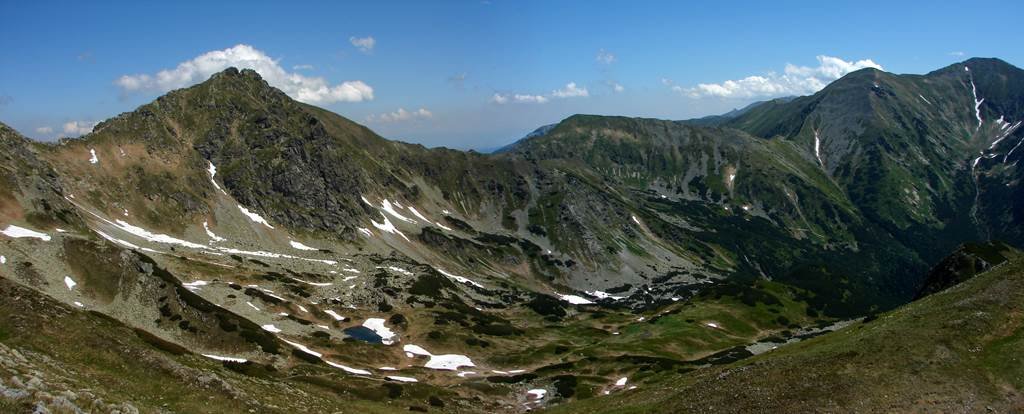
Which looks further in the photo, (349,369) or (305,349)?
(305,349)

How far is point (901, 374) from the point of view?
137 feet

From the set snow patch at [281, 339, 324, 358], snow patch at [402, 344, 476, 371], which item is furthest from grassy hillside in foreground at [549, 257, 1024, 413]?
snow patch at [402, 344, 476, 371]

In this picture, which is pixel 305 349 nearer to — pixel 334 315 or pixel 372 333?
pixel 372 333

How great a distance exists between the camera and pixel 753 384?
45000mm

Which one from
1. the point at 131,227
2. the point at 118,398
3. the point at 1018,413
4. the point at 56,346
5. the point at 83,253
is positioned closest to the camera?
the point at 118,398

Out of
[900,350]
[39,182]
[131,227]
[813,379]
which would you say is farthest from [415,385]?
[131,227]

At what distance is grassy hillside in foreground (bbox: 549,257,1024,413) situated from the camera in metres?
38.8

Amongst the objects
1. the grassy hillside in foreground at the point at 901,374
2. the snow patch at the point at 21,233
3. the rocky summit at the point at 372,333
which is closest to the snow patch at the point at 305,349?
the rocky summit at the point at 372,333

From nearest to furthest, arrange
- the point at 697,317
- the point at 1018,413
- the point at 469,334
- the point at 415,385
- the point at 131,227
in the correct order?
1. the point at 1018,413
2. the point at 415,385
3. the point at 469,334
4. the point at 697,317
5. the point at 131,227

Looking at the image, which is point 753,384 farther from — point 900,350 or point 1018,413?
point 1018,413

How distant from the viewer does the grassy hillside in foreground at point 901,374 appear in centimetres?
3878

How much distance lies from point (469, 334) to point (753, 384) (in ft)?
274

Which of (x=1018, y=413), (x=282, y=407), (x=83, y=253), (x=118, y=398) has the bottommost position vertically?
(x=1018, y=413)

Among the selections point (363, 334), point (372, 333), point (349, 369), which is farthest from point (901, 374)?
point (372, 333)
